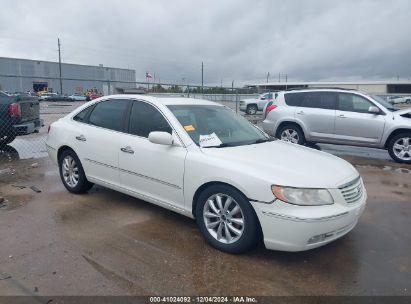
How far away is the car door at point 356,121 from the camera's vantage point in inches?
337

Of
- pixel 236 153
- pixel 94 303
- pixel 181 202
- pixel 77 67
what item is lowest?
pixel 94 303

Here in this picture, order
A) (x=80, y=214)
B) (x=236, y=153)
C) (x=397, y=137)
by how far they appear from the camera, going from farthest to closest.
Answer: (x=397, y=137)
(x=80, y=214)
(x=236, y=153)

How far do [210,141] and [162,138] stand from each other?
0.54 meters

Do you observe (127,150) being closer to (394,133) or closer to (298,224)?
(298,224)

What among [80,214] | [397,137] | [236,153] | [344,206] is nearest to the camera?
[344,206]

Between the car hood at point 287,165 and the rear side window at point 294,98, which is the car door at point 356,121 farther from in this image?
the car hood at point 287,165

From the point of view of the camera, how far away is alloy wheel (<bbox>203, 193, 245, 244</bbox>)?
3.55m

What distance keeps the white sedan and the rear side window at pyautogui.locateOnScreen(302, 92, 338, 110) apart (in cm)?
504

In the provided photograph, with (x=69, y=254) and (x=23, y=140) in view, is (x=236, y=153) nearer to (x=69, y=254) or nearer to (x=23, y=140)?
(x=69, y=254)

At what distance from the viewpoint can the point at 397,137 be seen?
8445 millimetres

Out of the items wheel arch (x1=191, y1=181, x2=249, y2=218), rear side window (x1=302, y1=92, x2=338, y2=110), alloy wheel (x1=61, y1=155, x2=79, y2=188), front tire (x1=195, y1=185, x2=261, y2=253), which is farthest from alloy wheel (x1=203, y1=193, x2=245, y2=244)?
rear side window (x1=302, y1=92, x2=338, y2=110)

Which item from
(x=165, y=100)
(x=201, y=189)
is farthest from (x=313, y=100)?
(x=201, y=189)

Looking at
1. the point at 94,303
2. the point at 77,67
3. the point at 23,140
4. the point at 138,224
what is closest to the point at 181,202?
the point at 138,224

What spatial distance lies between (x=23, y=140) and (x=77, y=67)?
6505cm
